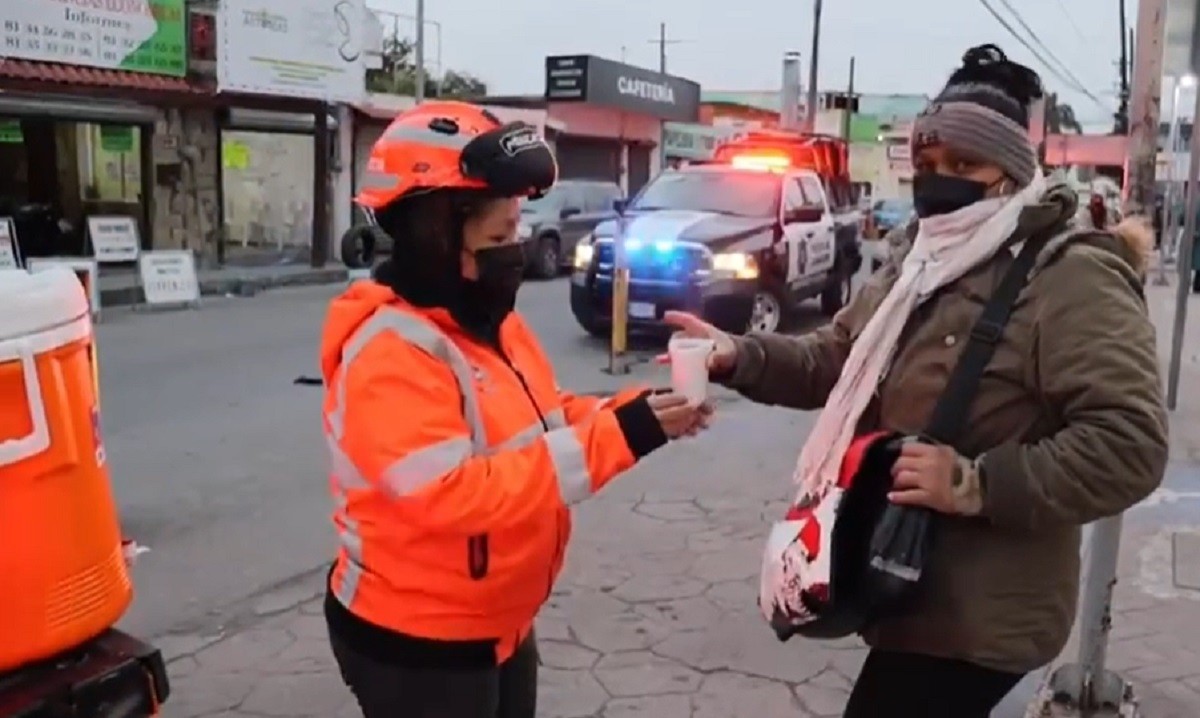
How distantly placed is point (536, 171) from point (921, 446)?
2.76ft

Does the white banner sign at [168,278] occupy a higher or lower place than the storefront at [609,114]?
lower

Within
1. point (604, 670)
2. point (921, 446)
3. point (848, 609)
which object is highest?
point (921, 446)

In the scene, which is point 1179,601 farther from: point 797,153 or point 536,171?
point 797,153

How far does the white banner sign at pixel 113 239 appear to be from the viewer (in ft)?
54.0

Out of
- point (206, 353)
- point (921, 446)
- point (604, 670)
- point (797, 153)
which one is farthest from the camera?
point (797, 153)

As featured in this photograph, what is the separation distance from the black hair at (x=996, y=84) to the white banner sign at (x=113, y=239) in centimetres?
1560

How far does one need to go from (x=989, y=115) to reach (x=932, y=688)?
1058mm

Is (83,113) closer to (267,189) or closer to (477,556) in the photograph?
(267,189)

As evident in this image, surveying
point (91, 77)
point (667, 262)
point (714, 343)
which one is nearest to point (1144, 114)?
point (667, 262)

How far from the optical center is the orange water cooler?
6.40ft

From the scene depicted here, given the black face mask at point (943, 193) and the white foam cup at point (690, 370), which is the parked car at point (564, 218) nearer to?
the white foam cup at point (690, 370)

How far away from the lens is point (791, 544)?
2312 mm

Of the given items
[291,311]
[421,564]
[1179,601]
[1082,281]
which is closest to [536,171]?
[421,564]

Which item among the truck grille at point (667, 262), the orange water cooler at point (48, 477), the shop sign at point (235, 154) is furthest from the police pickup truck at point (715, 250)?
the shop sign at point (235, 154)
